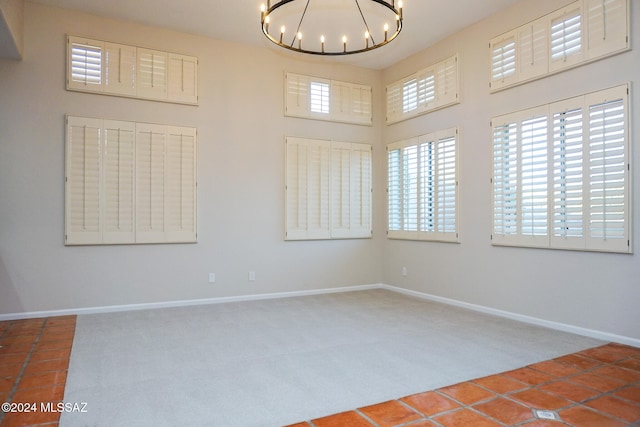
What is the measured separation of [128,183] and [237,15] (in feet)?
7.88

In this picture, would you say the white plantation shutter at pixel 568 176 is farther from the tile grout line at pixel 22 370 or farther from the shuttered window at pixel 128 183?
the tile grout line at pixel 22 370

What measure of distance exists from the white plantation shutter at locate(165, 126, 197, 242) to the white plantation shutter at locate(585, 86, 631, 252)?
14.6 feet

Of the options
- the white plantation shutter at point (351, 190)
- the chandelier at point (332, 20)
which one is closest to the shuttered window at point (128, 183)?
the chandelier at point (332, 20)

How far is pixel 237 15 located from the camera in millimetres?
4863

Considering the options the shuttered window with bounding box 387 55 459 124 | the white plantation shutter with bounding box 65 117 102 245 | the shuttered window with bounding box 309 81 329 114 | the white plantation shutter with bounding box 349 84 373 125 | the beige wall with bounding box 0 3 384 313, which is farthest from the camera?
the white plantation shutter with bounding box 349 84 373 125

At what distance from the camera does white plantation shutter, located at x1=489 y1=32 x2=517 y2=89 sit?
4.61 metres

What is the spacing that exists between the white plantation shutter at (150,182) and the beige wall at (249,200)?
0.55ft

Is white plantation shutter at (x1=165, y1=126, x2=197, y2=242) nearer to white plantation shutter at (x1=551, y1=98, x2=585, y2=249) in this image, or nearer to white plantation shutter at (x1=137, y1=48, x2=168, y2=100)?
white plantation shutter at (x1=137, y1=48, x2=168, y2=100)

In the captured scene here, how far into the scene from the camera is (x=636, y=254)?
3561mm

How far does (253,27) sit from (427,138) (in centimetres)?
273

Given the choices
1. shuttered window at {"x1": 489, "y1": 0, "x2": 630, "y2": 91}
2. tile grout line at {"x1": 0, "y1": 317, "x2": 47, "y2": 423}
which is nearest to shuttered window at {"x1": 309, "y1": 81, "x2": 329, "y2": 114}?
shuttered window at {"x1": 489, "y1": 0, "x2": 630, "y2": 91}

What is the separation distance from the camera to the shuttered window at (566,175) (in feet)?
12.1

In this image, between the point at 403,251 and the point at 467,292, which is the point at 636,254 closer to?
the point at 467,292

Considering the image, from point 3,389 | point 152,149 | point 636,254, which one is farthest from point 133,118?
point 636,254
